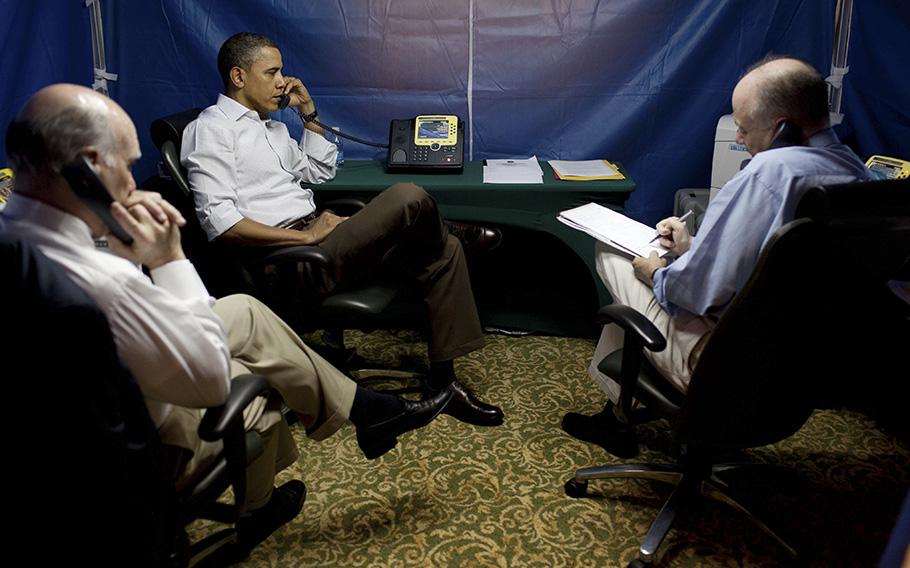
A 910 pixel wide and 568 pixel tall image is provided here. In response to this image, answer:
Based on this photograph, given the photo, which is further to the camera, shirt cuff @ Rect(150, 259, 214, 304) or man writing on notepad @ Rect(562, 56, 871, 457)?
man writing on notepad @ Rect(562, 56, 871, 457)

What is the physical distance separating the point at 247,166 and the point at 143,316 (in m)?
1.34

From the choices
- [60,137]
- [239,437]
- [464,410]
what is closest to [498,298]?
[464,410]

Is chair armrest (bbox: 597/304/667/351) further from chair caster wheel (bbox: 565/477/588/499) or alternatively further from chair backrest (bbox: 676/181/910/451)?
chair caster wheel (bbox: 565/477/588/499)

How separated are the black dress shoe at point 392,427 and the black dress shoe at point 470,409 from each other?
19cm

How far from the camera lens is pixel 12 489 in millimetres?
1068

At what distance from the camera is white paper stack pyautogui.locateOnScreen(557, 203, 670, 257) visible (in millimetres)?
1977

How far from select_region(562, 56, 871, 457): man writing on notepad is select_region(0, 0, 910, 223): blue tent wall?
3.86 feet

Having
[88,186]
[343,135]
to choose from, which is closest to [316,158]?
[343,135]

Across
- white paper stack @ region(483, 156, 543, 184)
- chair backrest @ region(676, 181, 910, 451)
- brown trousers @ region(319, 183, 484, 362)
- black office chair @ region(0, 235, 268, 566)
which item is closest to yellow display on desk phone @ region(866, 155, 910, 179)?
chair backrest @ region(676, 181, 910, 451)

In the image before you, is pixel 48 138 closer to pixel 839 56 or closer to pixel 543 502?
pixel 543 502

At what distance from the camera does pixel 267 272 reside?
2223 mm

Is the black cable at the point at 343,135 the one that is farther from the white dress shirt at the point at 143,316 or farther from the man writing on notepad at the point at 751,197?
the white dress shirt at the point at 143,316

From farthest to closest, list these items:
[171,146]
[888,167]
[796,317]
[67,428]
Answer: [888,167], [171,146], [796,317], [67,428]

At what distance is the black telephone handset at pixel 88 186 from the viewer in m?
1.16
